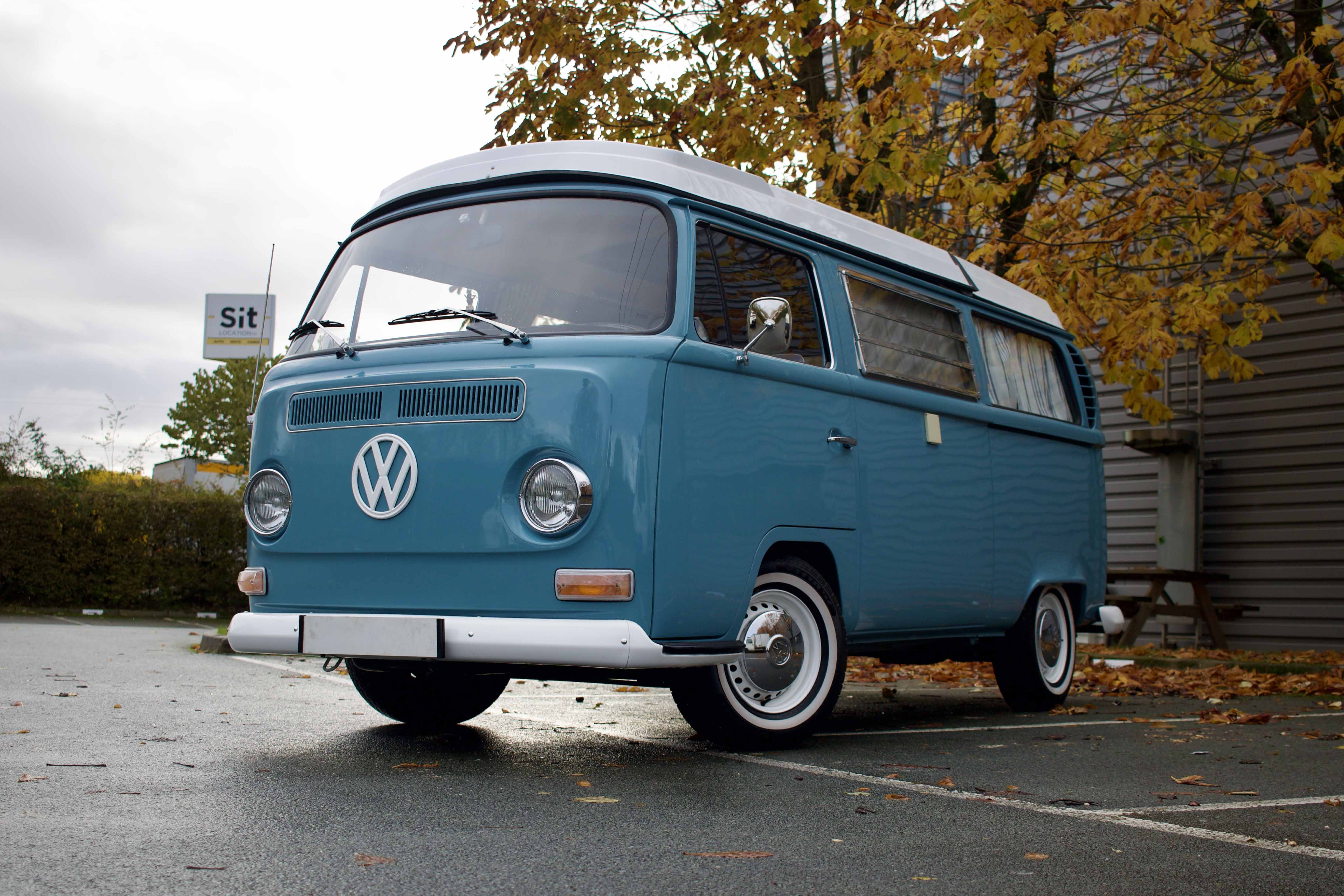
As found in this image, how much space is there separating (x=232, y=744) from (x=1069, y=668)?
5.20m

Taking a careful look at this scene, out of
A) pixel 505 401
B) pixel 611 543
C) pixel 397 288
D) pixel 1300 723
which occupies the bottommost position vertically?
pixel 1300 723

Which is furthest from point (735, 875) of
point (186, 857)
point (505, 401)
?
point (505, 401)

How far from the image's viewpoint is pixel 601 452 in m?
4.71

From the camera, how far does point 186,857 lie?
3240mm

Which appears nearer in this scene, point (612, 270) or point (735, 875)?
point (735, 875)

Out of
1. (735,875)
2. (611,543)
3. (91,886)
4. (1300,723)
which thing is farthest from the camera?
(1300,723)

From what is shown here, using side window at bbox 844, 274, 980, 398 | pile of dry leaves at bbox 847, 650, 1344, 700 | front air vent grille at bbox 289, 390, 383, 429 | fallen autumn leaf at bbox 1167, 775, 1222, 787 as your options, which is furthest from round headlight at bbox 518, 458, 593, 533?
pile of dry leaves at bbox 847, 650, 1344, 700

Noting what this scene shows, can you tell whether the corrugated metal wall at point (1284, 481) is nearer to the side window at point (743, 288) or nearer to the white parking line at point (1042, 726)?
the white parking line at point (1042, 726)

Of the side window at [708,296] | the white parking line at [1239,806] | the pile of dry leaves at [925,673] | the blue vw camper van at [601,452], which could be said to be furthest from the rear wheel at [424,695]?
the pile of dry leaves at [925,673]

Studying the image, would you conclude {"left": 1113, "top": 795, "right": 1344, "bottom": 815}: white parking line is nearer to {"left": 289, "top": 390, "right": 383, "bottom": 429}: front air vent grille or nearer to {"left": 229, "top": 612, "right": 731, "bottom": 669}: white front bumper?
{"left": 229, "top": 612, "right": 731, "bottom": 669}: white front bumper

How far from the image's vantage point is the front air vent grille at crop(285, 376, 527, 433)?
4.88 metres

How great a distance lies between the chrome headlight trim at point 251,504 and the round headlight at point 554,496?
3.70ft

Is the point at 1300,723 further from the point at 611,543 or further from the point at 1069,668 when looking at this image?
the point at 611,543

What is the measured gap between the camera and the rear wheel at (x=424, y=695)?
19.9ft
